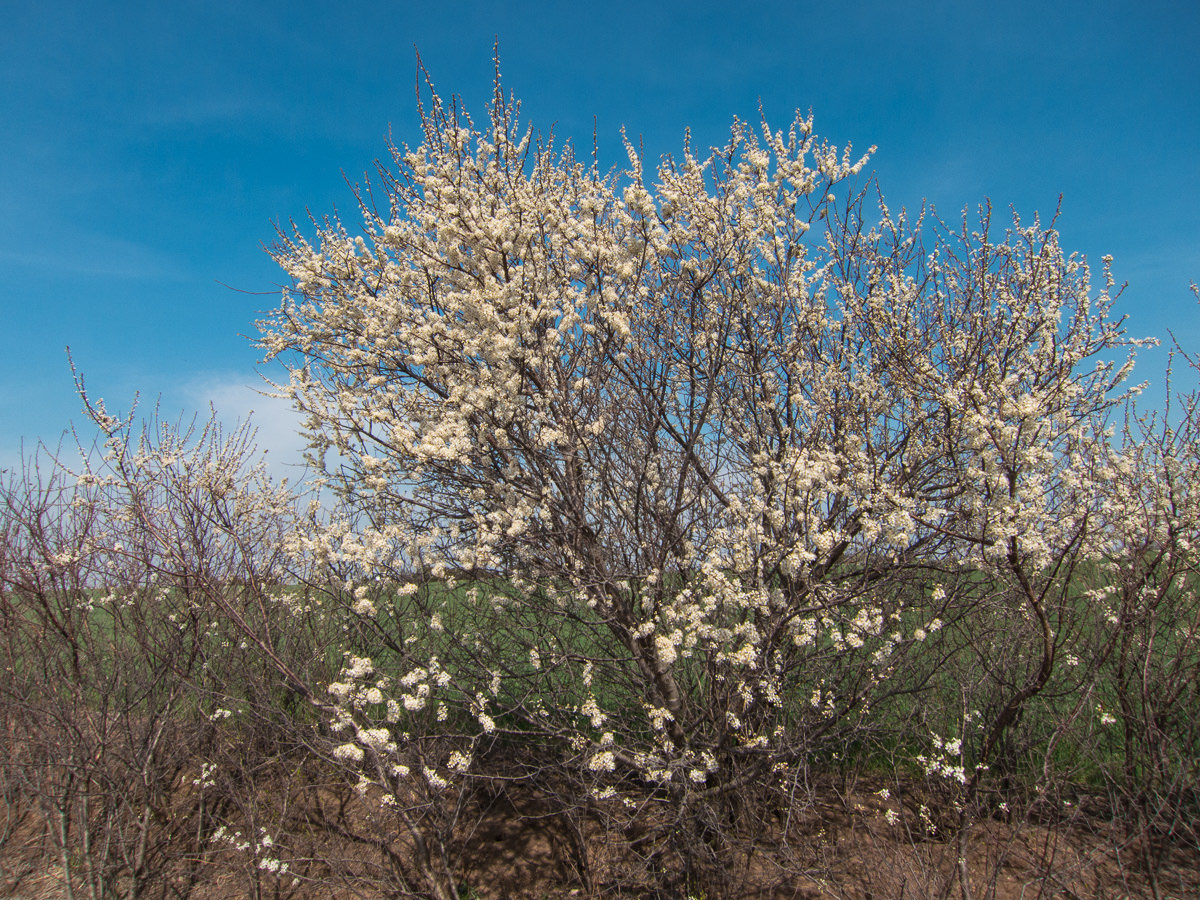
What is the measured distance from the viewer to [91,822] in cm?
574

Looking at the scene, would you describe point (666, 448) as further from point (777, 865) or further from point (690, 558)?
point (777, 865)

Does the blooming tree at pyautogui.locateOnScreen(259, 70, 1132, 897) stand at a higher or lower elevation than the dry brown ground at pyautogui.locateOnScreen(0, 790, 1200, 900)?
higher

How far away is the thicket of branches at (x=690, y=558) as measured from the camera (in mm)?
3838

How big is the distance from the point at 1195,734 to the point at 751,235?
167 inches

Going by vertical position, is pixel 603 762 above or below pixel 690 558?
below

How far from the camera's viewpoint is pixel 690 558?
4051mm

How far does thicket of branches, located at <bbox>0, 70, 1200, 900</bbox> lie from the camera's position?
151 inches

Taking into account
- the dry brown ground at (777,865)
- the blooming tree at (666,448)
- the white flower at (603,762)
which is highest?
the blooming tree at (666,448)

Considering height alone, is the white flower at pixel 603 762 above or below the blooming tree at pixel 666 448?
below

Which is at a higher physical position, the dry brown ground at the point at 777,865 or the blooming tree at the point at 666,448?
the blooming tree at the point at 666,448

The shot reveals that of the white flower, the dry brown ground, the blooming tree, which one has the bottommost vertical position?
the dry brown ground

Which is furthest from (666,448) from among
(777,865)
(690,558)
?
(777,865)

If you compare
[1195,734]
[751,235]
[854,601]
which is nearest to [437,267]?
[751,235]

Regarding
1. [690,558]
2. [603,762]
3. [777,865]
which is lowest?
[777,865]
